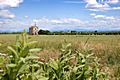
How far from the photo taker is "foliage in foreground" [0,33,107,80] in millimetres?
1323

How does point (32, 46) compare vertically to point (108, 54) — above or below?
above

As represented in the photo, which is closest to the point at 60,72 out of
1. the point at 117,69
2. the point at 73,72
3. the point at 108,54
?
the point at 73,72

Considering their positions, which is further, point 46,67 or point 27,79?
point 46,67

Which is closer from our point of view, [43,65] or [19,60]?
[19,60]

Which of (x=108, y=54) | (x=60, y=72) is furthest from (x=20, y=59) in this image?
(x=108, y=54)

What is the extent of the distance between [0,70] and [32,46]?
0.60 feet

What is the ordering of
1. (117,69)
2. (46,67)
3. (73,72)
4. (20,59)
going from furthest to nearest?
(117,69) → (46,67) → (73,72) → (20,59)

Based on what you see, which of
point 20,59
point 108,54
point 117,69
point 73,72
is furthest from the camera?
point 108,54

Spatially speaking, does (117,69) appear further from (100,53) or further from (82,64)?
(82,64)

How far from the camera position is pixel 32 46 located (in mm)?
1356

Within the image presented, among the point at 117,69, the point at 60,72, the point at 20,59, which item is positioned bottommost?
the point at 117,69

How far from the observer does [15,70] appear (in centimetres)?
131

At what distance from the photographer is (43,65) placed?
190 centimetres

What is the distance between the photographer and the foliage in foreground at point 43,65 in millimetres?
1323
